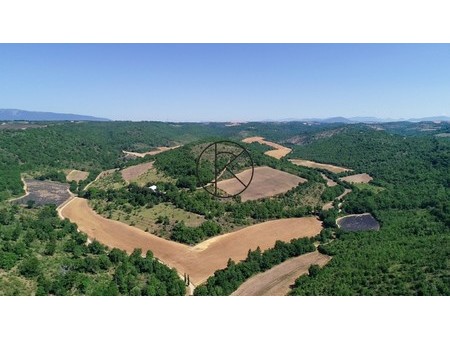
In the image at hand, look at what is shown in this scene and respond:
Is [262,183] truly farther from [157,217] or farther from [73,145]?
[73,145]

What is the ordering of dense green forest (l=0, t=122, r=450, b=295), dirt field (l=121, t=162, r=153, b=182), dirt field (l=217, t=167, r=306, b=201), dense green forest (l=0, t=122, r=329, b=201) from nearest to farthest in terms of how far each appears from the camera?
dense green forest (l=0, t=122, r=450, b=295) → dirt field (l=217, t=167, r=306, b=201) → dirt field (l=121, t=162, r=153, b=182) → dense green forest (l=0, t=122, r=329, b=201)

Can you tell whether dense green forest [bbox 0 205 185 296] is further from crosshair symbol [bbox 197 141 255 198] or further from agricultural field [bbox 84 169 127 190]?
agricultural field [bbox 84 169 127 190]

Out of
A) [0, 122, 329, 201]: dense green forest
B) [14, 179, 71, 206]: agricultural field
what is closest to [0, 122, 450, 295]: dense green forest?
[0, 122, 329, 201]: dense green forest

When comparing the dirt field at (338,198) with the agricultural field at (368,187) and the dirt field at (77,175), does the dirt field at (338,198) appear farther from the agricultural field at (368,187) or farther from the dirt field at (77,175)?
the dirt field at (77,175)

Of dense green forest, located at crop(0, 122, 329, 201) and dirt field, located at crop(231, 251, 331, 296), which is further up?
dense green forest, located at crop(0, 122, 329, 201)

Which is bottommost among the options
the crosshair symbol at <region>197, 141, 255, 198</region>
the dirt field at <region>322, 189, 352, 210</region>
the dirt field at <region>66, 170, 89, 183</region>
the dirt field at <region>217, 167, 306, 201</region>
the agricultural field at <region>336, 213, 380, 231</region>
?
the agricultural field at <region>336, 213, 380, 231</region>

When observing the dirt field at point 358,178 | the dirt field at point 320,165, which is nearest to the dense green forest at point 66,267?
the dirt field at point 358,178

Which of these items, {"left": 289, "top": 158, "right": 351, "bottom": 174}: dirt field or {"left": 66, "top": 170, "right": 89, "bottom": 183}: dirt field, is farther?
{"left": 289, "top": 158, "right": 351, "bottom": 174}: dirt field

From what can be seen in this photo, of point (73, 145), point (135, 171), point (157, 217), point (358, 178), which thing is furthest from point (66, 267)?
point (73, 145)
